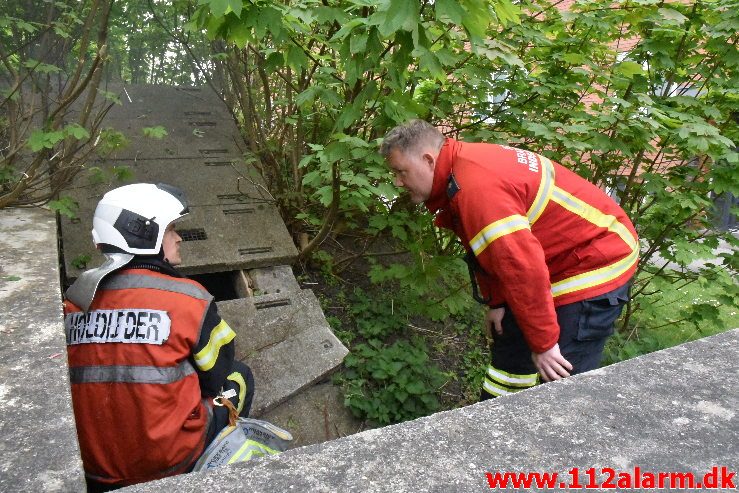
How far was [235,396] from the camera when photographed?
2820 millimetres

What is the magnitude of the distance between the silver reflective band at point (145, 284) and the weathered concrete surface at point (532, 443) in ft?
4.78

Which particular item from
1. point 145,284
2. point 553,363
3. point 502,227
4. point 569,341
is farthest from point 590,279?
point 145,284

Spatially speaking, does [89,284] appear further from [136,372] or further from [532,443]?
[532,443]

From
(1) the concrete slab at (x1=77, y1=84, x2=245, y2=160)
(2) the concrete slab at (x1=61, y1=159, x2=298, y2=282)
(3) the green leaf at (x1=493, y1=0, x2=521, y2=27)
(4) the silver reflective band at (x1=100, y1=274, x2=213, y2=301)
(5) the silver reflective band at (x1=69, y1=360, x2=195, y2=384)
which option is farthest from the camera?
(1) the concrete slab at (x1=77, y1=84, x2=245, y2=160)

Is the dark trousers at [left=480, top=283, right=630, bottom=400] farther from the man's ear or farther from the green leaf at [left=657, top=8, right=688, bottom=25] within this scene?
the green leaf at [left=657, top=8, right=688, bottom=25]

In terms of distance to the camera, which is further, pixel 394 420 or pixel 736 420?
pixel 394 420

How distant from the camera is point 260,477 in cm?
104

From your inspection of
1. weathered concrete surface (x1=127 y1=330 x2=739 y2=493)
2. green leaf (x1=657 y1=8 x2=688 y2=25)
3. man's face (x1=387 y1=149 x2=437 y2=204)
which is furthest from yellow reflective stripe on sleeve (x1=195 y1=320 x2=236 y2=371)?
green leaf (x1=657 y1=8 x2=688 y2=25)

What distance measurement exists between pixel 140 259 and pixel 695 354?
2.12 meters

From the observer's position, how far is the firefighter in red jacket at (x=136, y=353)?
7.54 ft

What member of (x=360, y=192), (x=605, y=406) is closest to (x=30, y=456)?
(x=605, y=406)

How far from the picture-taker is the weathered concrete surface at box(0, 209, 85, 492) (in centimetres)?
122

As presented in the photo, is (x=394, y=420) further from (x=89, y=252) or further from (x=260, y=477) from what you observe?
(x=260, y=477)

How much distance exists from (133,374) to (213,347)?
345mm
